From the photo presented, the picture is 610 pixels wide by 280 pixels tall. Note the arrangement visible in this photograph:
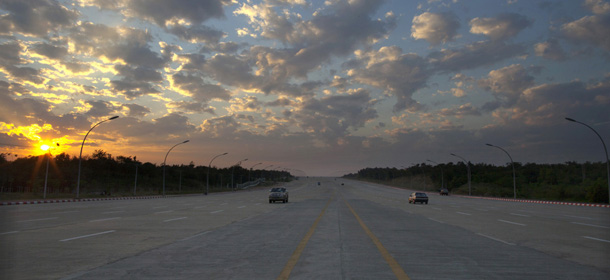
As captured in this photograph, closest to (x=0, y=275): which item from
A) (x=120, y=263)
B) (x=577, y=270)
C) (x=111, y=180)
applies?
(x=120, y=263)

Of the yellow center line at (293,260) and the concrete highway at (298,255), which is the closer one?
the yellow center line at (293,260)

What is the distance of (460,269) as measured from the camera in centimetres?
790

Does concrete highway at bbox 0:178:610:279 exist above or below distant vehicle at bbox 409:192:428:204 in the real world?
above

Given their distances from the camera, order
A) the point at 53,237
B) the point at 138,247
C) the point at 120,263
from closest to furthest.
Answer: the point at 120,263, the point at 138,247, the point at 53,237

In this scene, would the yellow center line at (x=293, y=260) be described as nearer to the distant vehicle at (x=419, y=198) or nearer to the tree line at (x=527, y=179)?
the distant vehicle at (x=419, y=198)

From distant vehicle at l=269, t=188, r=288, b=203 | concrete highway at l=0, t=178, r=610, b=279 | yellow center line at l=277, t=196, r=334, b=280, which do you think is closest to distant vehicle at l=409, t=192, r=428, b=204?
distant vehicle at l=269, t=188, r=288, b=203

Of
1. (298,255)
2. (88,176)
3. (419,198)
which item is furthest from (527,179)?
(298,255)

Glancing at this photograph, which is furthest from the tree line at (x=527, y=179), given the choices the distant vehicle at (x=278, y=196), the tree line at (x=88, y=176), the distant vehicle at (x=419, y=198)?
the tree line at (x=88, y=176)

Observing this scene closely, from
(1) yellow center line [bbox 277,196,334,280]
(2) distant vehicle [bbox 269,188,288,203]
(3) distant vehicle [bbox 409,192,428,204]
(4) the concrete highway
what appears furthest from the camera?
(3) distant vehicle [bbox 409,192,428,204]

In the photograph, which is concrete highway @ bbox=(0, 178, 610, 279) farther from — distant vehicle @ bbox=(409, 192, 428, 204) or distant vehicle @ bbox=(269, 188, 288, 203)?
distant vehicle @ bbox=(409, 192, 428, 204)

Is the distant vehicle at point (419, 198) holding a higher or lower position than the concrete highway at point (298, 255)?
lower

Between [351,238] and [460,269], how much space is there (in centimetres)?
541

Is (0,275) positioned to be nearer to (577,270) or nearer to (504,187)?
(577,270)

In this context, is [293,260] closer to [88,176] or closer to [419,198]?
[419,198]
